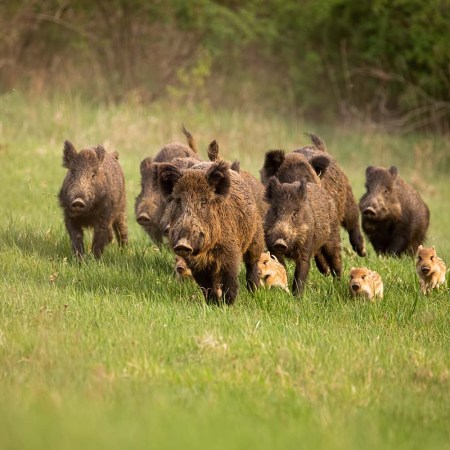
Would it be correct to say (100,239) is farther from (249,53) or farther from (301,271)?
(249,53)

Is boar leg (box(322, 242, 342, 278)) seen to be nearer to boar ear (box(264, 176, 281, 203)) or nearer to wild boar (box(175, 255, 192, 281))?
boar ear (box(264, 176, 281, 203))

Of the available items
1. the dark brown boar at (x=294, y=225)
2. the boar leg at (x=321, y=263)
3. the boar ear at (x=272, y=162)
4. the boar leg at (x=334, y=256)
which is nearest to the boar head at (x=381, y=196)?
the boar leg at (x=321, y=263)

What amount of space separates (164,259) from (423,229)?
4573 mm

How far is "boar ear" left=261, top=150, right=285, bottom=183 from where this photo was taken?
11.0 meters

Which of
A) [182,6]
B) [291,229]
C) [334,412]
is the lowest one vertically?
[334,412]

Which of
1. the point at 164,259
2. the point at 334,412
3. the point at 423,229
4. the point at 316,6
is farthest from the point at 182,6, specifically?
the point at 334,412

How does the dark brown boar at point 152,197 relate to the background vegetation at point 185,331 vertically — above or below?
above

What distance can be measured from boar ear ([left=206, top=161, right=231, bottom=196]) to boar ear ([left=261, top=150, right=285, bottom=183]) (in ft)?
9.16

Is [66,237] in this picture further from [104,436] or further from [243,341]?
[104,436]

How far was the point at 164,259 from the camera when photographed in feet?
34.6

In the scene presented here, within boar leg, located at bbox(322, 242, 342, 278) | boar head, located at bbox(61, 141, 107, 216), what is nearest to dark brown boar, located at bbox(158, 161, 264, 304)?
boar leg, located at bbox(322, 242, 342, 278)

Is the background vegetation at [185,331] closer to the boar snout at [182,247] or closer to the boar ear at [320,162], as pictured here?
the boar snout at [182,247]

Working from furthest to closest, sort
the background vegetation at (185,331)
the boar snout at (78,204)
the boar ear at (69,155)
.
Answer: the boar ear at (69,155) → the boar snout at (78,204) → the background vegetation at (185,331)

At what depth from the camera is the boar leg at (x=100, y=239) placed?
1087cm
